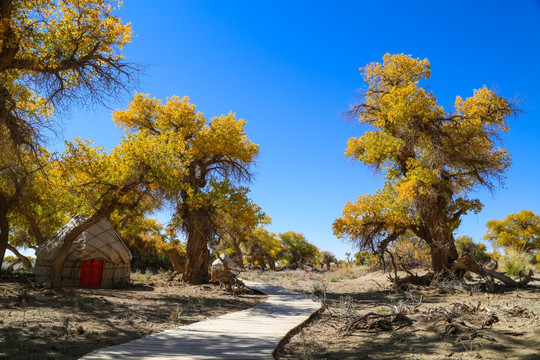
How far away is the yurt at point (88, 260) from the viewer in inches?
595

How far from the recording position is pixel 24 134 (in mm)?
9398

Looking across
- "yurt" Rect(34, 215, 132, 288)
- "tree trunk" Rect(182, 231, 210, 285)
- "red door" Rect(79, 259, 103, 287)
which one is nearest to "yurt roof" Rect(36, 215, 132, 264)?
"yurt" Rect(34, 215, 132, 288)

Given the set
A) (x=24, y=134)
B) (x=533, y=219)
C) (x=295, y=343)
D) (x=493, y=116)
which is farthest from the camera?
(x=533, y=219)

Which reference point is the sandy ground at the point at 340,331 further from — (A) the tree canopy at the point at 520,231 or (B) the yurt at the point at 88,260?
(A) the tree canopy at the point at 520,231

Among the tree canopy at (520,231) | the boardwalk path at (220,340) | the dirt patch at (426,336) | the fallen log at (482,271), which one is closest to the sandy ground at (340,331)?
the dirt patch at (426,336)

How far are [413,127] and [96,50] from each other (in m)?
11.9

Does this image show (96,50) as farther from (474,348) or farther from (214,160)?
(474,348)

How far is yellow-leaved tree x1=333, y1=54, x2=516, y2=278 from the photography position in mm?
14266

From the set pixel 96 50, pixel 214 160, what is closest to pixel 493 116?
pixel 214 160

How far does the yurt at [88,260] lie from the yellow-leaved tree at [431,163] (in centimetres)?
1031

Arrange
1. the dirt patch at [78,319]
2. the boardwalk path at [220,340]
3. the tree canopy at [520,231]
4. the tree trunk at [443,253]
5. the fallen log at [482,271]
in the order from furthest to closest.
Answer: the tree canopy at [520,231] < the tree trunk at [443,253] < the fallen log at [482,271] < the dirt patch at [78,319] < the boardwalk path at [220,340]

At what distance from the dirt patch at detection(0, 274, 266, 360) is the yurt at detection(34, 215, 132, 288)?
316 centimetres

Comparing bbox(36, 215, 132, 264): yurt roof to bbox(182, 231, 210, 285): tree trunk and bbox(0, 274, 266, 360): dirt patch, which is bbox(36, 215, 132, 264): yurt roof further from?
bbox(0, 274, 266, 360): dirt patch

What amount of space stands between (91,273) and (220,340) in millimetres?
11940
